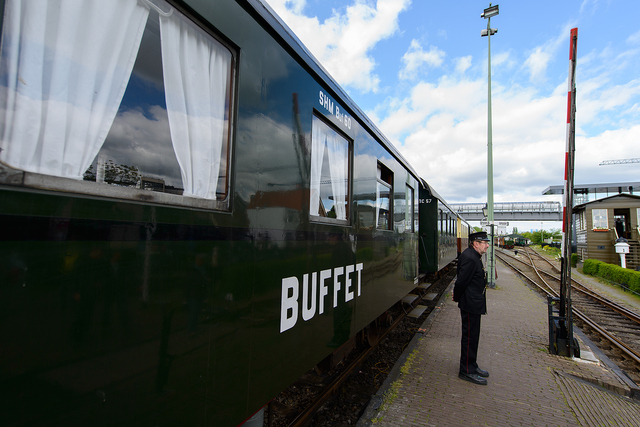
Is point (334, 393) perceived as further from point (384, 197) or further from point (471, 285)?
point (384, 197)

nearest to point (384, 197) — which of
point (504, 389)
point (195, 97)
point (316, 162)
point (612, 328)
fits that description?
point (316, 162)

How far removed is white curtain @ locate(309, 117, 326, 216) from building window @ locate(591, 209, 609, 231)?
73.3 ft

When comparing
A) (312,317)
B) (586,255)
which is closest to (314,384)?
(312,317)

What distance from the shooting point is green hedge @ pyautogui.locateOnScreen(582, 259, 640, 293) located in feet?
36.3

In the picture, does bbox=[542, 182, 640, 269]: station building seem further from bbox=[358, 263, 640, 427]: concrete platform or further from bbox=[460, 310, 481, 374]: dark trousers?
bbox=[460, 310, 481, 374]: dark trousers

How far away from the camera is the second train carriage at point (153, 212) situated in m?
1.06

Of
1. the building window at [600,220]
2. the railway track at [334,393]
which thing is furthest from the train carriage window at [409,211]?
the building window at [600,220]

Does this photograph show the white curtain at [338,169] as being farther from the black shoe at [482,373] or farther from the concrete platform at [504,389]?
the black shoe at [482,373]

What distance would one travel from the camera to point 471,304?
416 centimetres

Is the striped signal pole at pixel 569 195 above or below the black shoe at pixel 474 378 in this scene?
above

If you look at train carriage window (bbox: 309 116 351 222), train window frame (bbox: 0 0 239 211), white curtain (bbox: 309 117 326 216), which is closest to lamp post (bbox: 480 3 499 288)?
train carriage window (bbox: 309 116 351 222)

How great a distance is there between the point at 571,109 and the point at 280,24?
517cm

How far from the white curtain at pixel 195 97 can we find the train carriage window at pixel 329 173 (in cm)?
101

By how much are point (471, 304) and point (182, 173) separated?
3.85 m
